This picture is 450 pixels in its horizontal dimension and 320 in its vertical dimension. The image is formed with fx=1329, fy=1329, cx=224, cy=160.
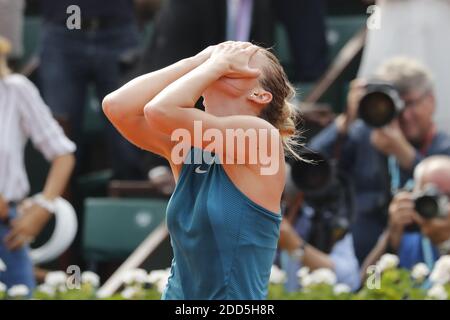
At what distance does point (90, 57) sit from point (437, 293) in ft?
8.20

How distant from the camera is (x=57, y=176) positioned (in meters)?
5.77

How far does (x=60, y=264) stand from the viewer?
6355mm

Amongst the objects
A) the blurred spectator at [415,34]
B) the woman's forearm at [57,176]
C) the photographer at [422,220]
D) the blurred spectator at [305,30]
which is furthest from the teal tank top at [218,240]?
the blurred spectator at [305,30]

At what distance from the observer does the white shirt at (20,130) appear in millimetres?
5566

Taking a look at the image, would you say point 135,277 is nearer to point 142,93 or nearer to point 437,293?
point 437,293

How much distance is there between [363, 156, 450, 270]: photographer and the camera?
5246 mm

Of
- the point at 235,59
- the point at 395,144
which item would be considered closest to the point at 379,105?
the point at 395,144

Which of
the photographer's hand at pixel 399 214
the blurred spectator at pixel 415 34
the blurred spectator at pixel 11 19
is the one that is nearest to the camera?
the photographer's hand at pixel 399 214

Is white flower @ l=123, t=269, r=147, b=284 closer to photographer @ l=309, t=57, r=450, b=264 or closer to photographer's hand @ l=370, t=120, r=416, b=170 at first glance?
photographer @ l=309, t=57, r=450, b=264

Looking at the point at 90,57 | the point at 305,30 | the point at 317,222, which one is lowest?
the point at 317,222

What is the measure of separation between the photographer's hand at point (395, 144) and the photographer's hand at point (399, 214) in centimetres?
23

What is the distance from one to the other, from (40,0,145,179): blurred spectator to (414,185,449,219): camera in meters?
1.74

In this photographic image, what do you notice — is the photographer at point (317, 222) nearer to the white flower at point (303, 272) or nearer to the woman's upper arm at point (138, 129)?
the white flower at point (303, 272)
